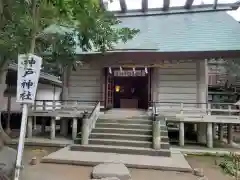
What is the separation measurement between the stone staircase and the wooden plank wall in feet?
7.63

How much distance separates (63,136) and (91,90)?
270 centimetres

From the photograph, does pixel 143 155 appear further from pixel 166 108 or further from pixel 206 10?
pixel 206 10

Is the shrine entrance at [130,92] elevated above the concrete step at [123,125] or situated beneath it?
elevated above

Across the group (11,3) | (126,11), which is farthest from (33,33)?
(126,11)

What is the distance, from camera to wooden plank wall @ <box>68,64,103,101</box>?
12.9 meters

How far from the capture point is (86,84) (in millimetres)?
12945

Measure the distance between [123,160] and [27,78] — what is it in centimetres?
398

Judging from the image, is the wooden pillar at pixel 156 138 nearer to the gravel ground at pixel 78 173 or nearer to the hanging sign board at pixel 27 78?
the gravel ground at pixel 78 173

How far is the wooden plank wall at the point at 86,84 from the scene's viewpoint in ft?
42.2

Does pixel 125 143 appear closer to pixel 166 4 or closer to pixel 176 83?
pixel 176 83

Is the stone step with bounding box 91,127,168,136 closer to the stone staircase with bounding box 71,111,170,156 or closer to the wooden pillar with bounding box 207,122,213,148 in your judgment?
the stone staircase with bounding box 71,111,170,156

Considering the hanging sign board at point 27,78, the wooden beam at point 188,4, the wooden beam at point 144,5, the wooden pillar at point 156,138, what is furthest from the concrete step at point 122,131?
the wooden beam at point 188,4

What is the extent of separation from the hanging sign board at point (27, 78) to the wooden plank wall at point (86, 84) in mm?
7895

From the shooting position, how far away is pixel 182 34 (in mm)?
12414
